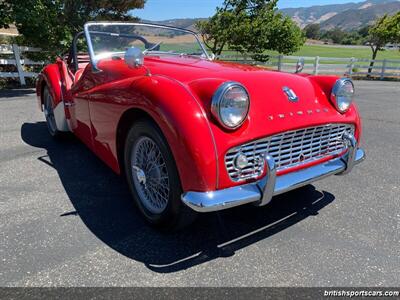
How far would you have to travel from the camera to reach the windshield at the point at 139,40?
339 centimetres

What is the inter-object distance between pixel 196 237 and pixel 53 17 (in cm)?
878

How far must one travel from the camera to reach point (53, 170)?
3.47 meters

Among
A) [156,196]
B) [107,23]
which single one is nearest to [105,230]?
[156,196]

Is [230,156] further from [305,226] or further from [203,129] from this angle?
[305,226]

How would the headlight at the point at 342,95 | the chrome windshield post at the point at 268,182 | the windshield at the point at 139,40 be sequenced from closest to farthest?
the chrome windshield post at the point at 268,182 → the headlight at the point at 342,95 → the windshield at the point at 139,40

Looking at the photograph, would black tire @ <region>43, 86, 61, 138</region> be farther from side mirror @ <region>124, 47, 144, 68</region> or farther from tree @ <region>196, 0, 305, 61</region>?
tree @ <region>196, 0, 305, 61</region>

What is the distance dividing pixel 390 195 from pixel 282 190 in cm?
156

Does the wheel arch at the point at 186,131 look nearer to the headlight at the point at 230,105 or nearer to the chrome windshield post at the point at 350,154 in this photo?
the headlight at the point at 230,105

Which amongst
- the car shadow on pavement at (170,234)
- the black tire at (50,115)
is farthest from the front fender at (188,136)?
the black tire at (50,115)

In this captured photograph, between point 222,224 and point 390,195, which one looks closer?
point 222,224

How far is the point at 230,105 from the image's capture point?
1.99 m

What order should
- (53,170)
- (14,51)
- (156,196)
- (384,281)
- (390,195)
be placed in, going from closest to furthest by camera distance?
(384,281), (156,196), (390,195), (53,170), (14,51)

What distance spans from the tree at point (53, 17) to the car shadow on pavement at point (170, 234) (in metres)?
6.58

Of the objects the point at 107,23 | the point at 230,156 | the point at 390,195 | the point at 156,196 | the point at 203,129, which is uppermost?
the point at 107,23
